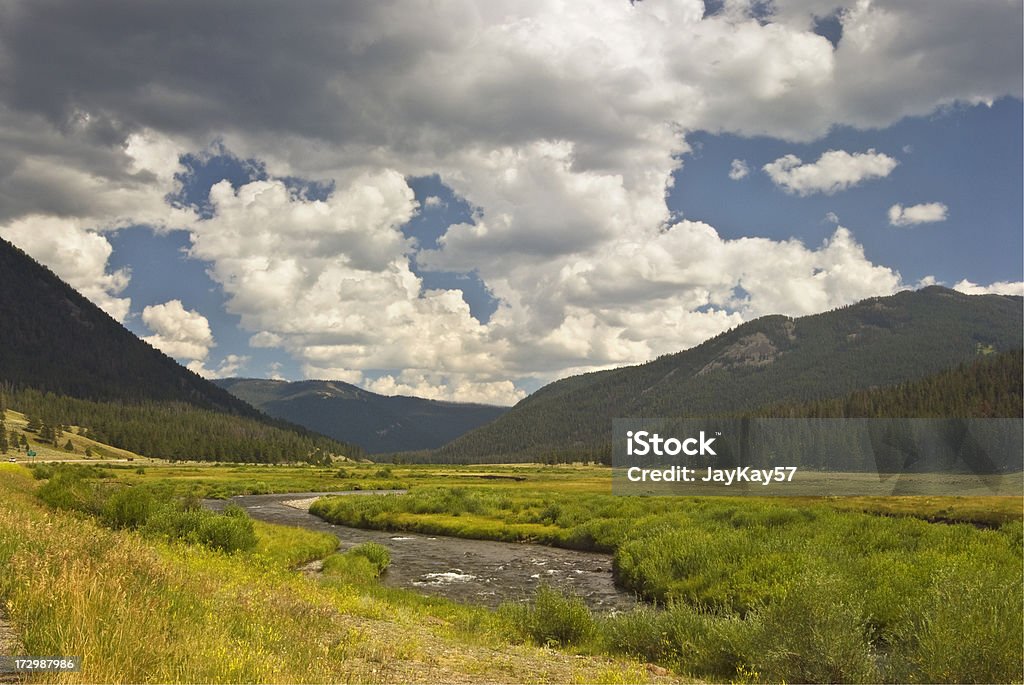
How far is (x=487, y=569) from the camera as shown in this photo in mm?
39250

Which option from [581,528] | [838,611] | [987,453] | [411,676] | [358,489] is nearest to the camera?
[411,676]

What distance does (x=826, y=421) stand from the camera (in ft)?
566

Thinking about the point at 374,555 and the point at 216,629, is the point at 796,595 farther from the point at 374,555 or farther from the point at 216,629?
the point at 374,555

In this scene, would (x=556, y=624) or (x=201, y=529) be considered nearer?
(x=556, y=624)

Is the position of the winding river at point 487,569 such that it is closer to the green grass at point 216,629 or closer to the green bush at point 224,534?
the green bush at point 224,534

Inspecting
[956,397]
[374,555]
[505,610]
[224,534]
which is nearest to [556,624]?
[505,610]

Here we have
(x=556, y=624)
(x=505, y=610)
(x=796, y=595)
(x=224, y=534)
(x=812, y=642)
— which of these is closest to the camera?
(x=812, y=642)

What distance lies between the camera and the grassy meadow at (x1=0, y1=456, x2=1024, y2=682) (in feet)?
35.0

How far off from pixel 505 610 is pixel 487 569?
16694mm

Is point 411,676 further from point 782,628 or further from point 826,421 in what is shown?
point 826,421

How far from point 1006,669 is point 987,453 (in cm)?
13741

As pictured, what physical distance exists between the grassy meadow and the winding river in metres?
2.14

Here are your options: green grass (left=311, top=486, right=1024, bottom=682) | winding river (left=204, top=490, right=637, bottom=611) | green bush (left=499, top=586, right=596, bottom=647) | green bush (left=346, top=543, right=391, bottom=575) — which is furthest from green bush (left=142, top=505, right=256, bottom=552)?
green grass (left=311, top=486, right=1024, bottom=682)

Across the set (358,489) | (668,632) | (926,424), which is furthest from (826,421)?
(668,632)
